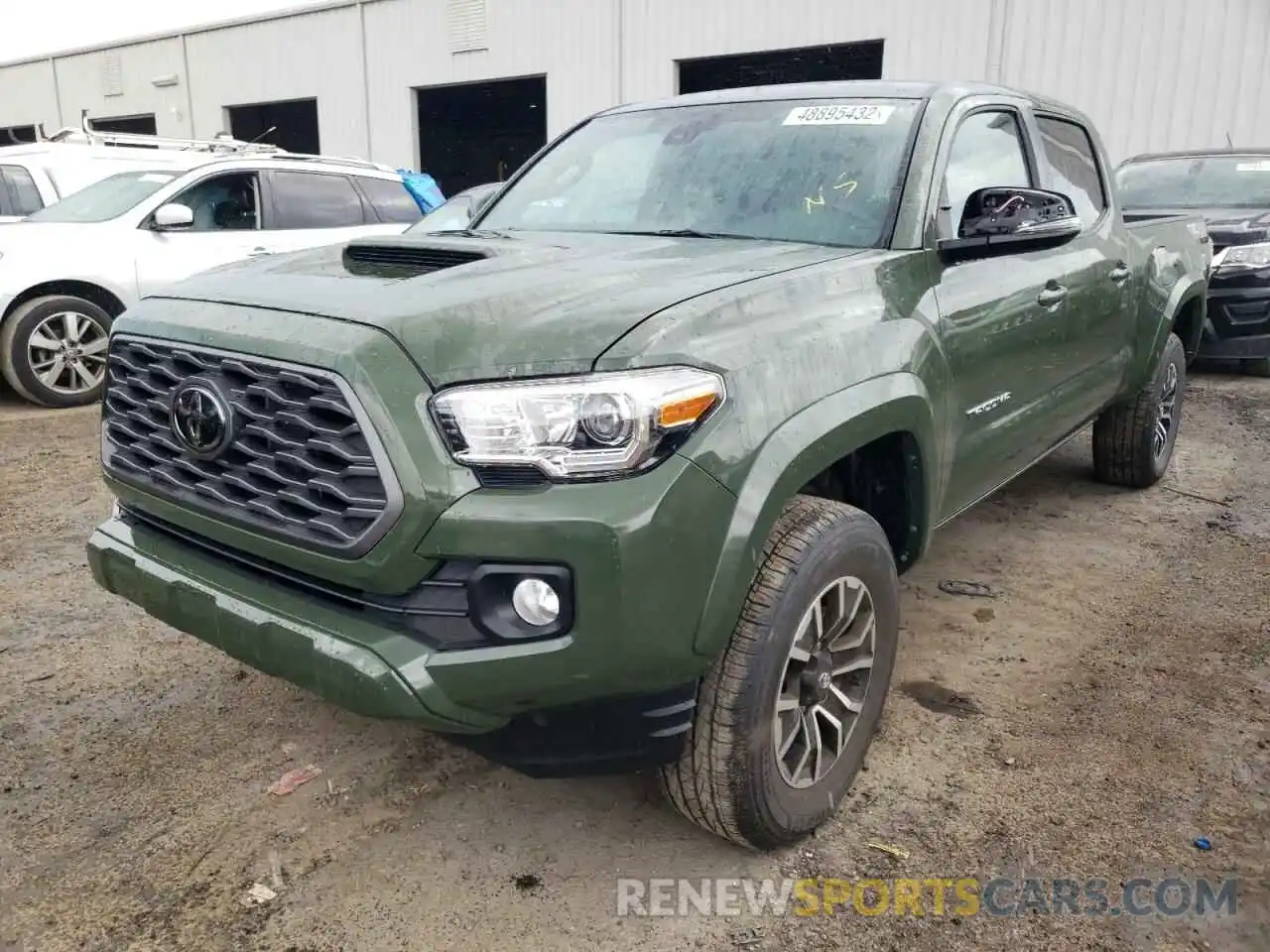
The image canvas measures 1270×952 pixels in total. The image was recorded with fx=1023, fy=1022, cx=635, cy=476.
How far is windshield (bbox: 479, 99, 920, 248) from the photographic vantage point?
2865 millimetres

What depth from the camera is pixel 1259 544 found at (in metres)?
4.48

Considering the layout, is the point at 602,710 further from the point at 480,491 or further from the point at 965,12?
the point at 965,12

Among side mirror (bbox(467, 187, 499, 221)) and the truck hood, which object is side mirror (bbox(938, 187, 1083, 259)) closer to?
the truck hood

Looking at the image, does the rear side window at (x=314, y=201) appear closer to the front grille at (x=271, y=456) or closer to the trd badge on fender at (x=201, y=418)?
the front grille at (x=271, y=456)

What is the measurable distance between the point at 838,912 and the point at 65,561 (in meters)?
3.46

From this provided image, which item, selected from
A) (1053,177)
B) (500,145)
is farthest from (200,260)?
(500,145)

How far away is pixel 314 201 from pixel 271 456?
6.75 meters

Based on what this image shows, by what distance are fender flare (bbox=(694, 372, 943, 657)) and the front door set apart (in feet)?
1.18

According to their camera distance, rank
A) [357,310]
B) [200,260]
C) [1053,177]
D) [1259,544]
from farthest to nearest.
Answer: [200,260]
[1259,544]
[1053,177]
[357,310]

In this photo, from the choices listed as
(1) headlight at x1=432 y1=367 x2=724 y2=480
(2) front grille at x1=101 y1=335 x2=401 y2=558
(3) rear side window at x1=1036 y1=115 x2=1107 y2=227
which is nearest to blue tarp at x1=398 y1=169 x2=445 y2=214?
(3) rear side window at x1=1036 y1=115 x2=1107 y2=227

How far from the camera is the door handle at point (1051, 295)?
3.29 m

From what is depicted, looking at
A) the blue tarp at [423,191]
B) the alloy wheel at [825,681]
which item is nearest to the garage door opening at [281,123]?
the blue tarp at [423,191]

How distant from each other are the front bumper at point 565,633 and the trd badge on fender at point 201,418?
376 mm

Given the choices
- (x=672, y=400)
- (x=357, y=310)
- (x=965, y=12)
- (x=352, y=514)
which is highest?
(x=965, y=12)
